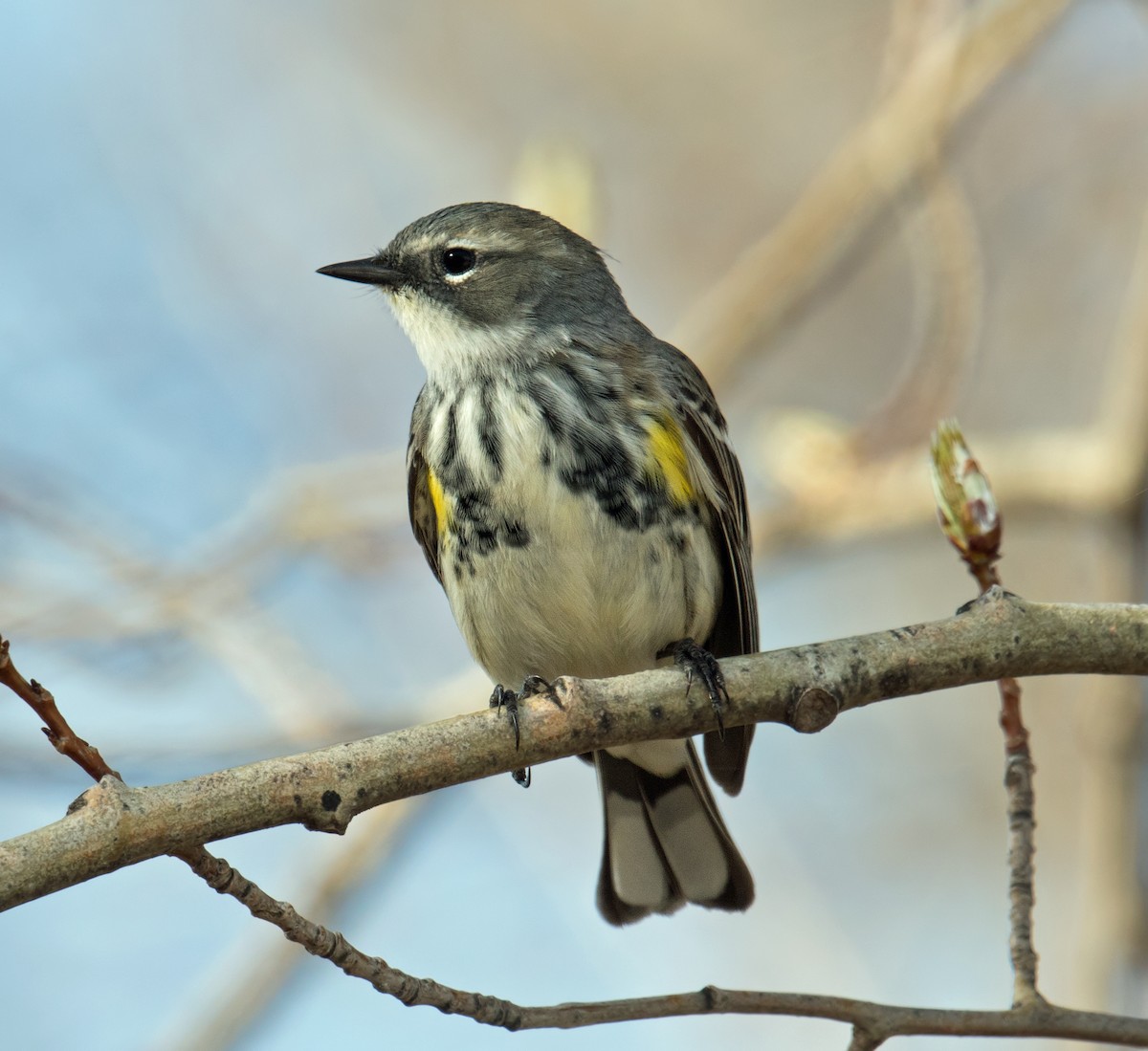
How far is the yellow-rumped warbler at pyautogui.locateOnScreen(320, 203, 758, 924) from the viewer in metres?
4.71

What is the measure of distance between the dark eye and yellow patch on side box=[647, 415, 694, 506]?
119 cm

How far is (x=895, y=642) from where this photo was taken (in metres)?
3.52

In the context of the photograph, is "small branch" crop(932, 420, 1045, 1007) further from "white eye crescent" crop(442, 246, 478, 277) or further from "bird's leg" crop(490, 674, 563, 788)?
"white eye crescent" crop(442, 246, 478, 277)

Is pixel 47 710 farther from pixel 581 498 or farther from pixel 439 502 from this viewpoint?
pixel 439 502

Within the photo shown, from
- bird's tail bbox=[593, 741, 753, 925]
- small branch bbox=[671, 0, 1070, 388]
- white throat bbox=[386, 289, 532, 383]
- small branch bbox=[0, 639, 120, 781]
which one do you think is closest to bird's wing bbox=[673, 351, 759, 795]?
bird's tail bbox=[593, 741, 753, 925]

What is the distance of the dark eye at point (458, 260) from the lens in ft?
18.5

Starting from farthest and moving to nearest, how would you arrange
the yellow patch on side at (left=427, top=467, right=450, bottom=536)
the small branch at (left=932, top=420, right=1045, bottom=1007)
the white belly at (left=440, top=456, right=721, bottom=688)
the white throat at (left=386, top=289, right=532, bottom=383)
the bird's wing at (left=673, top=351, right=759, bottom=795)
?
1. the white throat at (left=386, top=289, right=532, bottom=383)
2. the bird's wing at (left=673, top=351, right=759, bottom=795)
3. the yellow patch on side at (left=427, top=467, right=450, bottom=536)
4. the white belly at (left=440, top=456, right=721, bottom=688)
5. the small branch at (left=932, top=420, right=1045, bottom=1007)

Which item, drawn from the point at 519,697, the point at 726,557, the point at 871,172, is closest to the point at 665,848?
the point at 726,557

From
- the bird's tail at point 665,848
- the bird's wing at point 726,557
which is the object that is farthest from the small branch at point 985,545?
the bird's tail at point 665,848

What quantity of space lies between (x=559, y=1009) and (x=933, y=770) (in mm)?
7348

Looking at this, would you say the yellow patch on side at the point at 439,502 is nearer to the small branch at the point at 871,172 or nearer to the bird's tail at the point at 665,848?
the bird's tail at the point at 665,848

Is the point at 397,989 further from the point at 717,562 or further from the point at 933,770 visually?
the point at 933,770

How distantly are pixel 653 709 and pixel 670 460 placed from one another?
1449 millimetres

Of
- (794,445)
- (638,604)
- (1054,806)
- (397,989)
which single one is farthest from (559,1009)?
(1054,806)
